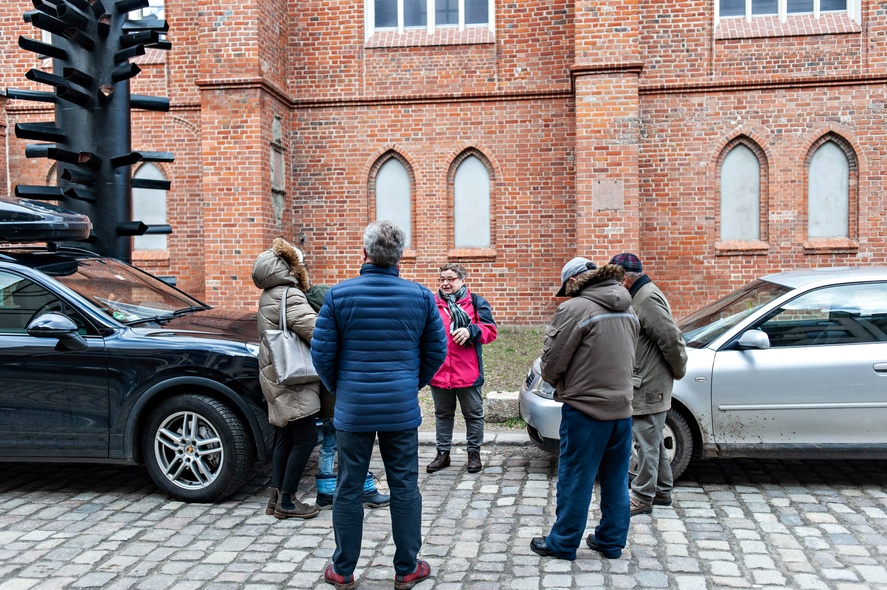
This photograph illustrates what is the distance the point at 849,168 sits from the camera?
44.3 ft

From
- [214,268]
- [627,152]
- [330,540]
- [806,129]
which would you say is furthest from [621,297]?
[806,129]

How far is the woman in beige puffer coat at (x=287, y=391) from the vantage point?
5.04 m

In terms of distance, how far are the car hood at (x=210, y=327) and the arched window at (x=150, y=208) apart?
8.94 m

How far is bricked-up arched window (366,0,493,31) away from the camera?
14.3m

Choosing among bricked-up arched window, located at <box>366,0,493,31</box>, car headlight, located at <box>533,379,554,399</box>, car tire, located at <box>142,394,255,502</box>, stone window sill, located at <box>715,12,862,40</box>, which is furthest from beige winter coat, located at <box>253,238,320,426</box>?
stone window sill, located at <box>715,12,862,40</box>

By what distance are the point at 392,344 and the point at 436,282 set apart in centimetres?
1051

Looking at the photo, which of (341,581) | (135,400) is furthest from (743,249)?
(341,581)

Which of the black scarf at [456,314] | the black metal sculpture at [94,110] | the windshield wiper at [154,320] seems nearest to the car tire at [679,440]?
the black scarf at [456,314]

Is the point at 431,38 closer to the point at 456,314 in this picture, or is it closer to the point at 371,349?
the point at 456,314

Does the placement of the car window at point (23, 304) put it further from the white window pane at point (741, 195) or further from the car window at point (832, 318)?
the white window pane at point (741, 195)

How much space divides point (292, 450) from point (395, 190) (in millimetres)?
9911

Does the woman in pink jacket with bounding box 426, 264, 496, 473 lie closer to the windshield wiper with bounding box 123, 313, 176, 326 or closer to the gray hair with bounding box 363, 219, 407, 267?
the windshield wiper with bounding box 123, 313, 176, 326

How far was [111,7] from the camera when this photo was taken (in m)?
7.52

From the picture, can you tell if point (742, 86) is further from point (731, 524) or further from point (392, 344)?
point (392, 344)
